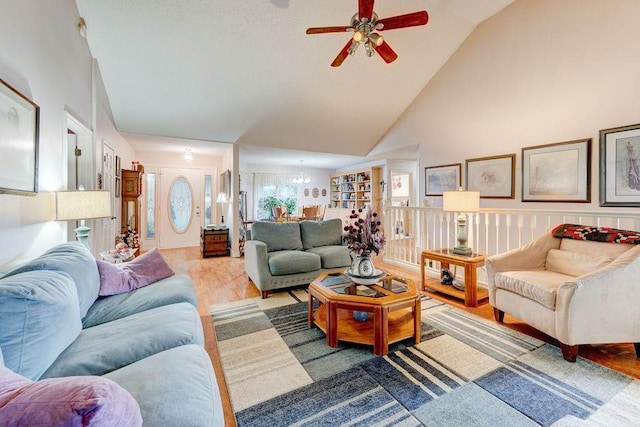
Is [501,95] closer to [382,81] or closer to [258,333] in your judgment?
[382,81]

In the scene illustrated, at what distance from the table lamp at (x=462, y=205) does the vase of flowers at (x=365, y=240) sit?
131 centimetres

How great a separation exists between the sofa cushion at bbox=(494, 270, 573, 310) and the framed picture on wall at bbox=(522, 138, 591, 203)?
170 cm

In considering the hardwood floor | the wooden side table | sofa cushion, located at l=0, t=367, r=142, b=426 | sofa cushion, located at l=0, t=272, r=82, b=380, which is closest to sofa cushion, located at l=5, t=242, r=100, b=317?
sofa cushion, located at l=0, t=272, r=82, b=380

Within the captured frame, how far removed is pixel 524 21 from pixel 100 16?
4.83 metres

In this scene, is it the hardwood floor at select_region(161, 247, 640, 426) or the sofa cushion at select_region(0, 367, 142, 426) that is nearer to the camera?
the sofa cushion at select_region(0, 367, 142, 426)

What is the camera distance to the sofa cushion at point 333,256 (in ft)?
11.5

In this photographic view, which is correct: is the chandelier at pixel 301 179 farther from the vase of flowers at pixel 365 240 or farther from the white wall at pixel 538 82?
the vase of flowers at pixel 365 240

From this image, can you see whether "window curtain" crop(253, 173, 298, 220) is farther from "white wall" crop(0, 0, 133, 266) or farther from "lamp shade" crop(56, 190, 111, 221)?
"lamp shade" crop(56, 190, 111, 221)

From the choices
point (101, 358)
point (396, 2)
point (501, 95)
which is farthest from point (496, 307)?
point (396, 2)

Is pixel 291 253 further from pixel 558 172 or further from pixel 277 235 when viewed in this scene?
pixel 558 172

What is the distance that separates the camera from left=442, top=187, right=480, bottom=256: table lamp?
3.08 meters

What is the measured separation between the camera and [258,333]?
2.33 metres

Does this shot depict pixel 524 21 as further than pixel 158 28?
Yes

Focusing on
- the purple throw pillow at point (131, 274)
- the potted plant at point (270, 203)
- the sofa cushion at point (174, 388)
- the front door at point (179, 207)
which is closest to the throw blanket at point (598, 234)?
the sofa cushion at point (174, 388)
